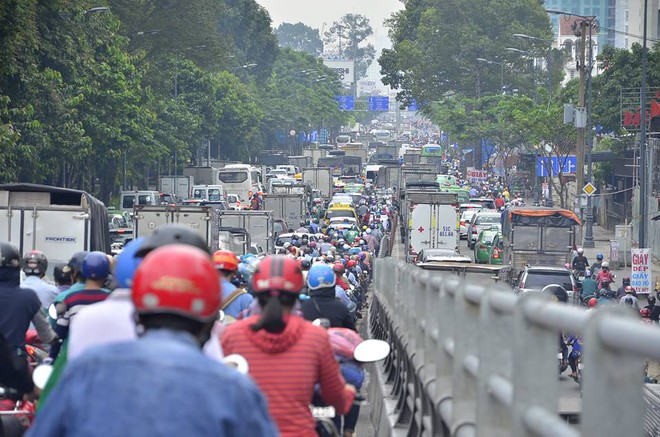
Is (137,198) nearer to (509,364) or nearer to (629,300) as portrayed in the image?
(629,300)

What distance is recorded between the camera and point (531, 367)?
5508mm

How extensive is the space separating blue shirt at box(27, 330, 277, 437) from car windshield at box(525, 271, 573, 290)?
88.0 feet

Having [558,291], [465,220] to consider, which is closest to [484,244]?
[465,220]

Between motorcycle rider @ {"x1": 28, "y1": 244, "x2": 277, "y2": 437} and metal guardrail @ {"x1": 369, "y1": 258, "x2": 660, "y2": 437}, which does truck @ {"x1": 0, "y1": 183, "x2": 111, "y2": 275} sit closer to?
metal guardrail @ {"x1": 369, "y1": 258, "x2": 660, "y2": 437}

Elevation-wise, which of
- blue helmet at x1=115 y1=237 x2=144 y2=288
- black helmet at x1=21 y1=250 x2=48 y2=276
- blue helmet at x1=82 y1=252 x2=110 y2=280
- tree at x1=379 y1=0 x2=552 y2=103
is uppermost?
tree at x1=379 y1=0 x2=552 y2=103

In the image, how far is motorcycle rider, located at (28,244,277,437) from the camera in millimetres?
3838

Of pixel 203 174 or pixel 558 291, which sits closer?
pixel 558 291

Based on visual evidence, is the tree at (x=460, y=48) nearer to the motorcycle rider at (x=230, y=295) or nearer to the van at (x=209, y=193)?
the van at (x=209, y=193)

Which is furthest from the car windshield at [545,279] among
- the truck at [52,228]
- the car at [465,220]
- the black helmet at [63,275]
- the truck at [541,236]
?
the car at [465,220]

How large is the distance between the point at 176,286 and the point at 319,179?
7910 centimetres

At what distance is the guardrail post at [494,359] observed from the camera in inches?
249

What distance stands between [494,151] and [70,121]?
7212cm

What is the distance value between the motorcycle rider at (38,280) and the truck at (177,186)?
58.3 meters

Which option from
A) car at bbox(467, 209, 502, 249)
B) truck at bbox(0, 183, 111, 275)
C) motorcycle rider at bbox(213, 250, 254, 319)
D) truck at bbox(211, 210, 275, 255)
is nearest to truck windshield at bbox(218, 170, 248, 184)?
car at bbox(467, 209, 502, 249)
